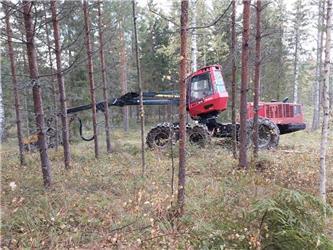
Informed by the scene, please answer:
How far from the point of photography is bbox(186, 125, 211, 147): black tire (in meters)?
13.2

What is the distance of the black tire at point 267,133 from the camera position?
43.8 ft

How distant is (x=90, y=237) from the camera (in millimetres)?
5215

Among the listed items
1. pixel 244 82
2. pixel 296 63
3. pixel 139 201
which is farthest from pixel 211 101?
pixel 296 63

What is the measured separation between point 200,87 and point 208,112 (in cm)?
109

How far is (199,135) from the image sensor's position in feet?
44.1

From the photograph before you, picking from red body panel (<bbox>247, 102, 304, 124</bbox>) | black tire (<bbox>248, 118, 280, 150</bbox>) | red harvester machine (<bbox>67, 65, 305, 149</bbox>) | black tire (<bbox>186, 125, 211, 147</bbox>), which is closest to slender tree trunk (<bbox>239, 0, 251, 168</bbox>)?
red harvester machine (<bbox>67, 65, 305, 149</bbox>)

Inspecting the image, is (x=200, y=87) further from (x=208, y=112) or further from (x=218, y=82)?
(x=208, y=112)

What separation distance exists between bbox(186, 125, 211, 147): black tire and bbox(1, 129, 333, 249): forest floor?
1.55 metres

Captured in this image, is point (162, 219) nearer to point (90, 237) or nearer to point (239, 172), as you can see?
point (90, 237)

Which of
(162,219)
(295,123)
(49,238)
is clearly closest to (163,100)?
(295,123)

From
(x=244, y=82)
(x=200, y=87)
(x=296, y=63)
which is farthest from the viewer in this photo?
(x=296, y=63)

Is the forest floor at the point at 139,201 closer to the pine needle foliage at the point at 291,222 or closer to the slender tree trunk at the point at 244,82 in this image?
the pine needle foliage at the point at 291,222

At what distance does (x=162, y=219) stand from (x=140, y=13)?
25.1 meters

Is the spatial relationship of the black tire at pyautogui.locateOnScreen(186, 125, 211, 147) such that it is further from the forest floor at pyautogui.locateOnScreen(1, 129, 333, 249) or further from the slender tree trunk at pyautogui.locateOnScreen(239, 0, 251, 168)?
the slender tree trunk at pyautogui.locateOnScreen(239, 0, 251, 168)
